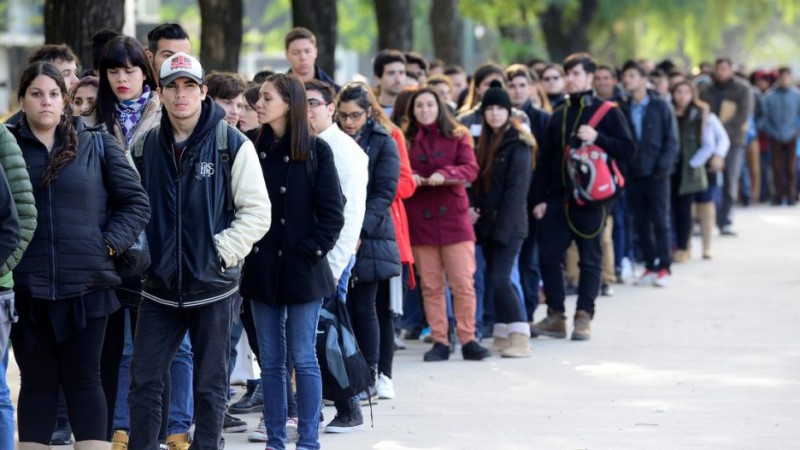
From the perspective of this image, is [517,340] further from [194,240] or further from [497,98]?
[194,240]

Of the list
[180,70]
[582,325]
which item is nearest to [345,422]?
[180,70]

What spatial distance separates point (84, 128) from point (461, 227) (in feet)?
14.2

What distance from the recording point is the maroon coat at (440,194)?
10.9m

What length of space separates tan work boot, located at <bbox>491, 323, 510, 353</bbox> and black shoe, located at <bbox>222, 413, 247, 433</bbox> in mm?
3130

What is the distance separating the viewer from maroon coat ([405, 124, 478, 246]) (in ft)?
35.7

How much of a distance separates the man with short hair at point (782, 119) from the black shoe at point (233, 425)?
58.9 ft

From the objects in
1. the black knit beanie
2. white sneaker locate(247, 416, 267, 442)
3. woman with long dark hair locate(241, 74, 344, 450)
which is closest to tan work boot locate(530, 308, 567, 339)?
the black knit beanie

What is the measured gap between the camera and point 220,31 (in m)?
17.4

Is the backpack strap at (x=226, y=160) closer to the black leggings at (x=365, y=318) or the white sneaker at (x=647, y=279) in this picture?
the black leggings at (x=365, y=318)

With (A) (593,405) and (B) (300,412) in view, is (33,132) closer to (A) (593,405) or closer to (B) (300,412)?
(B) (300,412)

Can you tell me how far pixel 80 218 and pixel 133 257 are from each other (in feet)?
0.93

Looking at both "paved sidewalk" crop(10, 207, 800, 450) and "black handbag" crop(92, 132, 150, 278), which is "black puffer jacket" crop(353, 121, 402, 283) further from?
"black handbag" crop(92, 132, 150, 278)

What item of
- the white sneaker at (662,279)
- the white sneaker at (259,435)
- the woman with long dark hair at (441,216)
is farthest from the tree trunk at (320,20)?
the white sneaker at (259,435)

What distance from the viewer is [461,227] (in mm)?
10977
